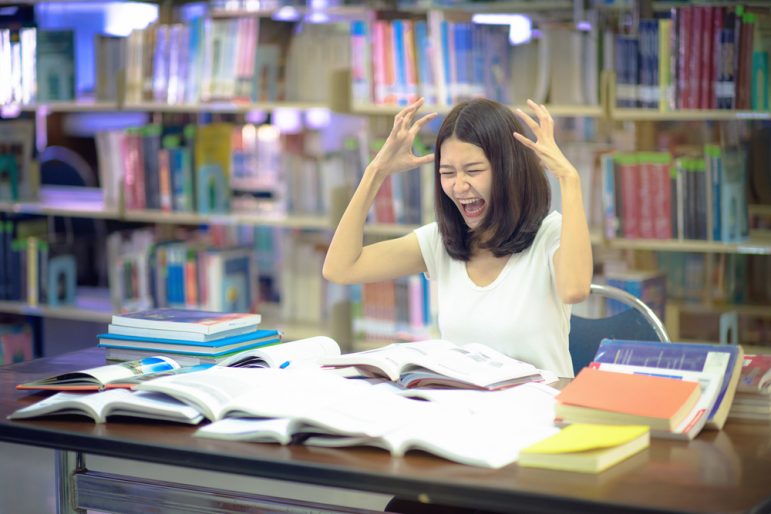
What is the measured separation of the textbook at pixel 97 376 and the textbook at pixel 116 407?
66mm

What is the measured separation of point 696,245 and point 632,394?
6.39 feet

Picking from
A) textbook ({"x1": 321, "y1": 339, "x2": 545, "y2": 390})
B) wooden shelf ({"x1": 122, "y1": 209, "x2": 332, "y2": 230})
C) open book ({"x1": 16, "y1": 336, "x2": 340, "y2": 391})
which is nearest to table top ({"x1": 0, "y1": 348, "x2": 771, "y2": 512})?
open book ({"x1": 16, "y1": 336, "x2": 340, "y2": 391})

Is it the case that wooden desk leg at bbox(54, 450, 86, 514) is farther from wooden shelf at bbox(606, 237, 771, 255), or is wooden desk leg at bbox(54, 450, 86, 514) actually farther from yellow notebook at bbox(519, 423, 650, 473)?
wooden shelf at bbox(606, 237, 771, 255)

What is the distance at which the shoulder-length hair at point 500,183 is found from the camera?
2.10 m

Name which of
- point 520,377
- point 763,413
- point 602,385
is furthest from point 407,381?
point 763,413

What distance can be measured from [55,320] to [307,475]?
3.65 m

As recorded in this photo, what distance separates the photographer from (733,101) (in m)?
3.20

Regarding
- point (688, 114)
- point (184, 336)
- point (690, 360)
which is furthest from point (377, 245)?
point (688, 114)

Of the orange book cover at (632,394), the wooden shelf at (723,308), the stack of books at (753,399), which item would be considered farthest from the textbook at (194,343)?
the wooden shelf at (723,308)

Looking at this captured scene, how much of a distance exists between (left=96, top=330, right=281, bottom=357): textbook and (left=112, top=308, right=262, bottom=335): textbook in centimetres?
2

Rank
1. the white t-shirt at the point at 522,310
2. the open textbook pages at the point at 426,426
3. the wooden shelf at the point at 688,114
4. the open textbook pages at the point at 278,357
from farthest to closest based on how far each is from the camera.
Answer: the wooden shelf at the point at 688,114
the white t-shirt at the point at 522,310
the open textbook pages at the point at 278,357
the open textbook pages at the point at 426,426

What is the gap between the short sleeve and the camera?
231 centimetres

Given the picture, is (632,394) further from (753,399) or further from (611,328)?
(611,328)

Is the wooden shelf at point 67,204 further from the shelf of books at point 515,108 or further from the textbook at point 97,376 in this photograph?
the textbook at point 97,376
